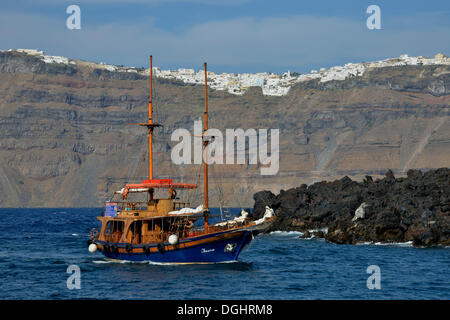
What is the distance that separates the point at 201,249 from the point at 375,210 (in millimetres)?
33754

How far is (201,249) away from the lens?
157 feet

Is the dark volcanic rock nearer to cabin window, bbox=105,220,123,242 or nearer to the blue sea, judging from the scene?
the blue sea

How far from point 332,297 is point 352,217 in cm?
4321

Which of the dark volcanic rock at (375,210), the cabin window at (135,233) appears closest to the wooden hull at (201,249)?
the cabin window at (135,233)

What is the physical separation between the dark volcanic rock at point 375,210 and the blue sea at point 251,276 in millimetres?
3529

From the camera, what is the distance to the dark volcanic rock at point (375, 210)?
227ft

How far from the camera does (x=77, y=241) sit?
3142 inches

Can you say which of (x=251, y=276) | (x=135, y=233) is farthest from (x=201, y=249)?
(x=135, y=233)

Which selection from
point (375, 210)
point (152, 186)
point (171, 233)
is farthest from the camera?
point (375, 210)

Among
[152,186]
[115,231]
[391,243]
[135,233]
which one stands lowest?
[391,243]

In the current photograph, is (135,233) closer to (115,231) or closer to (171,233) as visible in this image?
(171,233)

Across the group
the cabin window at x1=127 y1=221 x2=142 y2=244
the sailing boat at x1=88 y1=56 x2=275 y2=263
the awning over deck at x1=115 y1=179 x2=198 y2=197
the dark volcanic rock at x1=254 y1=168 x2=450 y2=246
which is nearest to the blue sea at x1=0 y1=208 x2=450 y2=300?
the sailing boat at x1=88 y1=56 x2=275 y2=263

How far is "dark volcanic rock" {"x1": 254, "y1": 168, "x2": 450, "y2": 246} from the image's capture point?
69312mm
